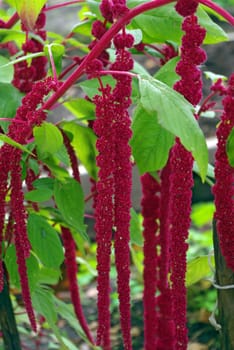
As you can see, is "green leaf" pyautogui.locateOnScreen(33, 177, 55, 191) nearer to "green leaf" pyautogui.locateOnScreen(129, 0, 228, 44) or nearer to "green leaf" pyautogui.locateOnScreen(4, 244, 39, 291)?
"green leaf" pyautogui.locateOnScreen(4, 244, 39, 291)

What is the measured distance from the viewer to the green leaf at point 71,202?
1.20 metres

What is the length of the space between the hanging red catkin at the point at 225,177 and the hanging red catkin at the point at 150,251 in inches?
14.5

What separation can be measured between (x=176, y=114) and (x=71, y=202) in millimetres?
435

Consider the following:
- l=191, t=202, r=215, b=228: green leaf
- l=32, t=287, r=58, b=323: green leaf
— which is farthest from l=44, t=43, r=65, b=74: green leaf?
l=191, t=202, r=215, b=228: green leaf

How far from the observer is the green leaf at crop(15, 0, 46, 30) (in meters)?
1.03

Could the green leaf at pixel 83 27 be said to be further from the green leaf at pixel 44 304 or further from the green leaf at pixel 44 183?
the green leaf at pixel 44 304

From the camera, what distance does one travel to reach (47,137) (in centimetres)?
104

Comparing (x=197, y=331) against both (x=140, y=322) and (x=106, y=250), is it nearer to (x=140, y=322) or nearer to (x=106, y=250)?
(x=140, y=322)

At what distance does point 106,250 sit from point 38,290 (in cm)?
57

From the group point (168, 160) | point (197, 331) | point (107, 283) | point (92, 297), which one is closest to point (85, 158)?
point (168, 160)

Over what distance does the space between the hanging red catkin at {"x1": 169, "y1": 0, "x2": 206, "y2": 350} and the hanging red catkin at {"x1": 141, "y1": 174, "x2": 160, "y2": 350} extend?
367 millimetres

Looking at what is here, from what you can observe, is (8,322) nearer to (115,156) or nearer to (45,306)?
(45,306)

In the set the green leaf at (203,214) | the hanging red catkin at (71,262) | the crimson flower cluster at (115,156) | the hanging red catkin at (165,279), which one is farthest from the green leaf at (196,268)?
the green leaf at (203,214)

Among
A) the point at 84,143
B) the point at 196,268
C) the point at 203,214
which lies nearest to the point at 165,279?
the point at 196,268
